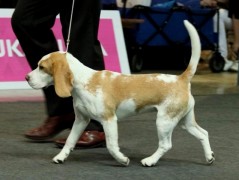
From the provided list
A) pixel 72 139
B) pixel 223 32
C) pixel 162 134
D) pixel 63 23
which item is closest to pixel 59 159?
pixel 72 139

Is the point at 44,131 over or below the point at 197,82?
over

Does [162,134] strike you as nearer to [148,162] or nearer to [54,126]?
[148,162]

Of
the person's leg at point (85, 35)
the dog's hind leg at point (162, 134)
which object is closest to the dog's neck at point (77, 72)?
the dog's hind leg at point (162, 134)

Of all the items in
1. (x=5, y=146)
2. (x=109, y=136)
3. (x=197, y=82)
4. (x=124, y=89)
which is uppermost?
(x=124, y=89)

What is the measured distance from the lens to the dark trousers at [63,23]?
2.64 m

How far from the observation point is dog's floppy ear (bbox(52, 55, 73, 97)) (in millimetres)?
2166

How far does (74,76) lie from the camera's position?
87.5 inches

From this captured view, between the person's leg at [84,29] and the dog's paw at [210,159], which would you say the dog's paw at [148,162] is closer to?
the dog's paw at [210,159]

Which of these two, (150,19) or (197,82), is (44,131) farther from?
(150,19)

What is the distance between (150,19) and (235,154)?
424 centimetres

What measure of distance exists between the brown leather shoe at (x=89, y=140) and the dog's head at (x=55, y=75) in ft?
1.43

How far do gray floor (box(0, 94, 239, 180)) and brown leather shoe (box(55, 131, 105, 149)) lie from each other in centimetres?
3

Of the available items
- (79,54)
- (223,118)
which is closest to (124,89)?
(79,54)

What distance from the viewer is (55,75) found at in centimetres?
218
